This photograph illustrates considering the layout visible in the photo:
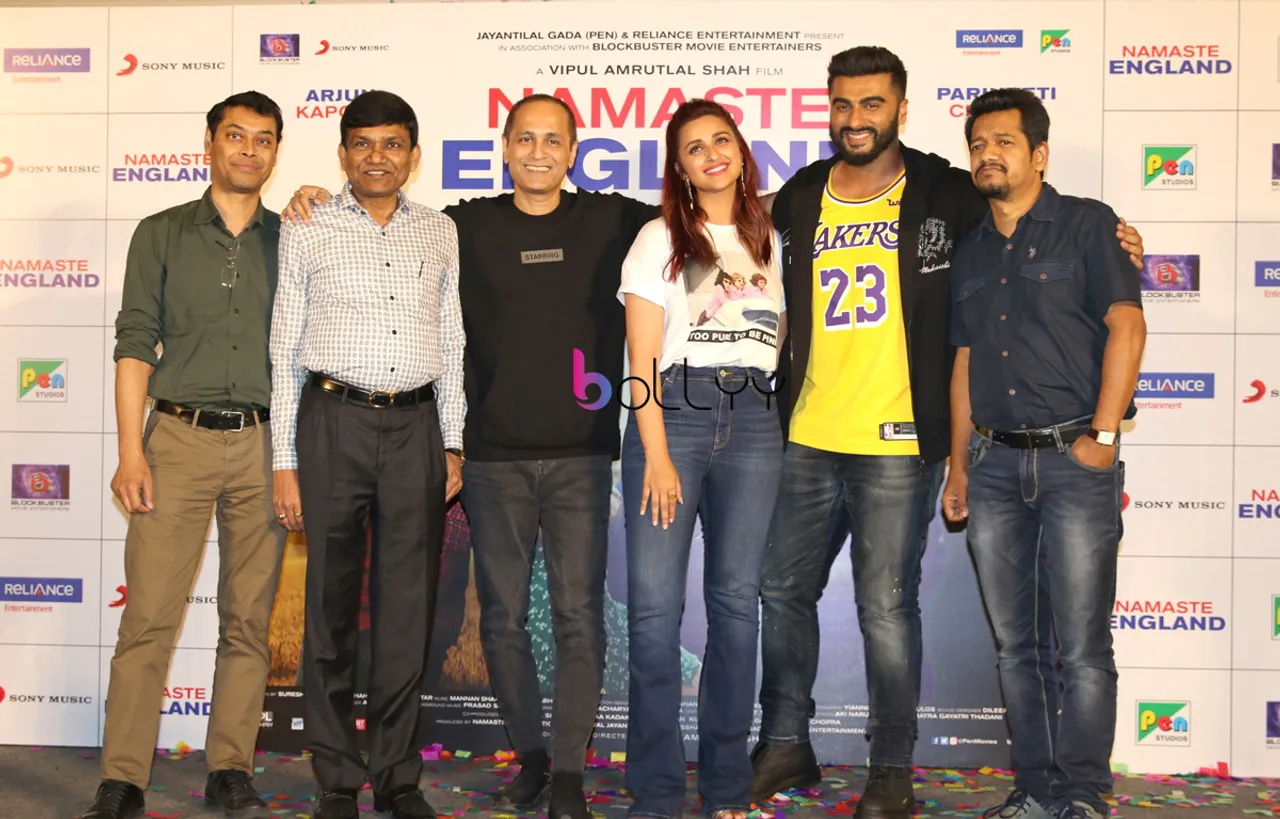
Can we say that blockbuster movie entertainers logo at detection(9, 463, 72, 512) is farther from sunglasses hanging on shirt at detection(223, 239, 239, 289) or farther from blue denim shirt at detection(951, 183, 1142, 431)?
blue denim shirt at detection(951, 183, 1142, 431)

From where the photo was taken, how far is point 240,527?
11.3 feet

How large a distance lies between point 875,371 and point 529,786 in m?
1.69

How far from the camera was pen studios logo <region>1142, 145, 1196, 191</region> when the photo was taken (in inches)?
157

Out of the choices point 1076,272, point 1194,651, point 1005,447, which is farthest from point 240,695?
point 1194,651

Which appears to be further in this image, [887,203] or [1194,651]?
[1194,651]

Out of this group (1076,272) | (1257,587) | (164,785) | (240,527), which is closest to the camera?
(1076,272)

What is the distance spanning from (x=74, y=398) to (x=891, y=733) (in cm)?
326

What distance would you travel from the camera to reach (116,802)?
3.28 meters

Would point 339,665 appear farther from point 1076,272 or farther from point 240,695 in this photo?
point 1076,272

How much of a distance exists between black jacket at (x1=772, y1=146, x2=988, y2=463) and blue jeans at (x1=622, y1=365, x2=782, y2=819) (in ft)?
0.69

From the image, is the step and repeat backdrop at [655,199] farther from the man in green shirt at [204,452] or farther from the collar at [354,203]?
the collar at [354,203]

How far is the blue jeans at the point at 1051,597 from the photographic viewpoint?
3.11 meters

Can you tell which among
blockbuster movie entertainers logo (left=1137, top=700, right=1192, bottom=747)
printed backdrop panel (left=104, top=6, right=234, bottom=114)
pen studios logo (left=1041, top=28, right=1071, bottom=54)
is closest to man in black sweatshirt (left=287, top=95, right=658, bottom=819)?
printed backdrop panel (left=104, top=6, right=234, bottom=114)

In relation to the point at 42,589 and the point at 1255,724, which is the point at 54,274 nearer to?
the point at 42,589
